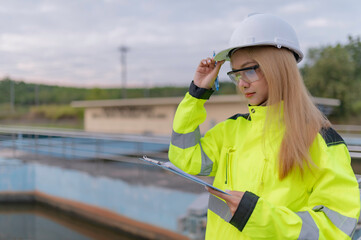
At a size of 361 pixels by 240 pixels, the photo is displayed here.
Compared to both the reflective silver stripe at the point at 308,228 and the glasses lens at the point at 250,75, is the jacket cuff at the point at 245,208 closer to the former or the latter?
the reflective silver stripe at the point at 308,228

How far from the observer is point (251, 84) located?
1.02m

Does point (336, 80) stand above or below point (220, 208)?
above

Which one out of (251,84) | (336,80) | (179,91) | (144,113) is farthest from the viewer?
(179,91)

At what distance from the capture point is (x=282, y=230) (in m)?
0.81

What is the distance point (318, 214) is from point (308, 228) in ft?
0.16

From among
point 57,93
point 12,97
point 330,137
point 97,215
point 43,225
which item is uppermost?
point 57,93

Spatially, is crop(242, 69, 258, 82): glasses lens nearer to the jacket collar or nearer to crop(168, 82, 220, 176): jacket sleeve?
the jacket collar

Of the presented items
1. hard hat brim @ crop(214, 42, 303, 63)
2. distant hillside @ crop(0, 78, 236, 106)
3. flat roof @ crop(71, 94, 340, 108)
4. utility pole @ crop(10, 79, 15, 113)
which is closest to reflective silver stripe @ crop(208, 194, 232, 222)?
hard hat brim @ crop(214, 42, 303, 63)

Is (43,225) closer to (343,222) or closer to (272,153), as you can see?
(272,153)

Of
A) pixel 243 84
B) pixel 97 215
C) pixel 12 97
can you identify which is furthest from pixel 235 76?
pixel 12 97

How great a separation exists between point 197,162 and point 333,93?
60.4 ft

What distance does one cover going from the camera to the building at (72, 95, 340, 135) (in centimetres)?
1116

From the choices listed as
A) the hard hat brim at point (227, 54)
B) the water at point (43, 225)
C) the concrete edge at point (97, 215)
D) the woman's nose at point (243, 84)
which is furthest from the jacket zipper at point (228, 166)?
the water at point (43, 225)

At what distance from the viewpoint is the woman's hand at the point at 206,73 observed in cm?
119
